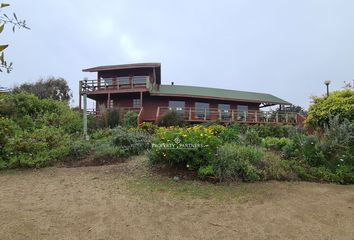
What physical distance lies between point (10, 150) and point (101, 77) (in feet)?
59.0

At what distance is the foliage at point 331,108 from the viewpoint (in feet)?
32.2

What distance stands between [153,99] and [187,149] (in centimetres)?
1766

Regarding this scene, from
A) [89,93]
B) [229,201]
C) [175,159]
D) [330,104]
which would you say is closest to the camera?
[229,201]

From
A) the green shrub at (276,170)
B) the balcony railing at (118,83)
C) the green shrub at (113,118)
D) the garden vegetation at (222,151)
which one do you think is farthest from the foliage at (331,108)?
the balcony railing at (118,83)

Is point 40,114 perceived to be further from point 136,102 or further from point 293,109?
point 293,109

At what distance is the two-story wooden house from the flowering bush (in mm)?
14110

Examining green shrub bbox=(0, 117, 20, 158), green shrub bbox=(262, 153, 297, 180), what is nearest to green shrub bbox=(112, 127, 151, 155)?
green shrub bbox=(0, 117, 20, 158)

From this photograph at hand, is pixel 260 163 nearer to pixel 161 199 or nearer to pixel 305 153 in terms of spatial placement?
pixel 305 153

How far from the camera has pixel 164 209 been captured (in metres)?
5.51

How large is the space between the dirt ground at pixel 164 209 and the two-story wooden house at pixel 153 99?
1509cm

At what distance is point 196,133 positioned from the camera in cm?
761

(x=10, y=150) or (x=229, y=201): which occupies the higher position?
(x=10, y=150)

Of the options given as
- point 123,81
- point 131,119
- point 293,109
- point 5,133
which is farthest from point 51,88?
point 293,109

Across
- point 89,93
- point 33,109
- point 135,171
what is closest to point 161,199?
point 135,171
